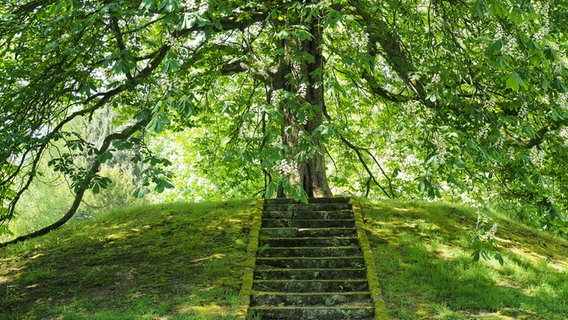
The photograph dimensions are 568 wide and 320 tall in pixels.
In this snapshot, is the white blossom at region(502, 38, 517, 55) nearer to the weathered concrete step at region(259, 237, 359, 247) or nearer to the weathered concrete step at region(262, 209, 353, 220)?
the weathered concrete step at region(259, 237, 359, 247)

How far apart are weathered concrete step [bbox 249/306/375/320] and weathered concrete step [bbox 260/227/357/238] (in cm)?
285

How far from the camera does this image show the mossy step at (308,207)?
1213 centimetres

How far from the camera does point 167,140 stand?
26.3 meters

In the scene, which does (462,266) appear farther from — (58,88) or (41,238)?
(41,238)

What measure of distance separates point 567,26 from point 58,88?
883 cm

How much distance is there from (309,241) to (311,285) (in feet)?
5.25

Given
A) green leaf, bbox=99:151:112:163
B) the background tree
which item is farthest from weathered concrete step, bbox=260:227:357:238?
green leaf, bbox=99:151:112:163

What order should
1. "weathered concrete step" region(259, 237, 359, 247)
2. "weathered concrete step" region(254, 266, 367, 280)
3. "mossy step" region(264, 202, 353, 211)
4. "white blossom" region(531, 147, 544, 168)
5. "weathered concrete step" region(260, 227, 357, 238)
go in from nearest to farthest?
"white blossom" region(531, 147, 544, 168)
"weathered concrete step" region(254, 266, 367, 280)
"weathered concrete step" region(259, 237, 359, 247)
"weathered concrete step" region(260, 227, 357, 238)
"mossy step" region(264, 202, 353, 211)

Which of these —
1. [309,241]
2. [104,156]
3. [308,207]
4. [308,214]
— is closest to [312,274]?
[309,241]

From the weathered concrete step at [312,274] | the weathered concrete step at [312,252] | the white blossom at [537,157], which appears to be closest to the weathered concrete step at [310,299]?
the weathered concrete step at [312,274]

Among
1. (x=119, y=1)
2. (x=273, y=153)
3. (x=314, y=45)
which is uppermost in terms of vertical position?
(x=314, y=45)

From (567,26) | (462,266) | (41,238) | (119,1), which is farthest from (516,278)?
(41,238)

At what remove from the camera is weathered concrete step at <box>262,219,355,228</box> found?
A: 11.6m

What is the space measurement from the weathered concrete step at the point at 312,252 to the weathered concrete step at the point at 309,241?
278 millimetres
